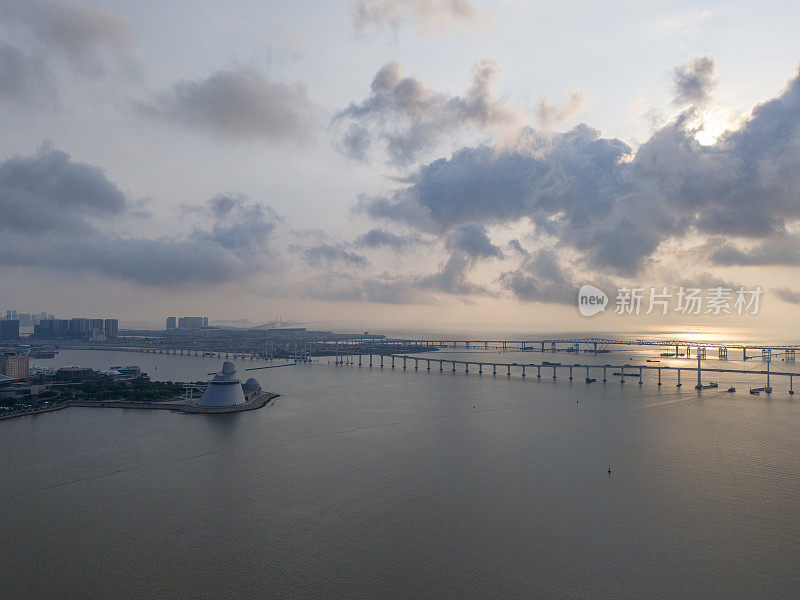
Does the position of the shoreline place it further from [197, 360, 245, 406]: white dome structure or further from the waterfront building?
the waterfront building

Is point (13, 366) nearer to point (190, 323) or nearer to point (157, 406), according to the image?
point (157, 406)

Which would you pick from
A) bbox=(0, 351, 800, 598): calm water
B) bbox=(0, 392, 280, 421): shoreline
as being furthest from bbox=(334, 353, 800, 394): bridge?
bbox=(0, 392, 280, 421): shoreline

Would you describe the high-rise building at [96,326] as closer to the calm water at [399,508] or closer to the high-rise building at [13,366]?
the high-rise building at [13,366]

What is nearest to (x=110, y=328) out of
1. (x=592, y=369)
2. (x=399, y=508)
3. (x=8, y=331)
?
(x=8, y=331)

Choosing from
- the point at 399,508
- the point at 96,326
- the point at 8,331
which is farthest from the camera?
the point at 96,326

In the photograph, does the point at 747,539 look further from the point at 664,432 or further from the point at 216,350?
the point at 216,350

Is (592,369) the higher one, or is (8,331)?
(8,331)
